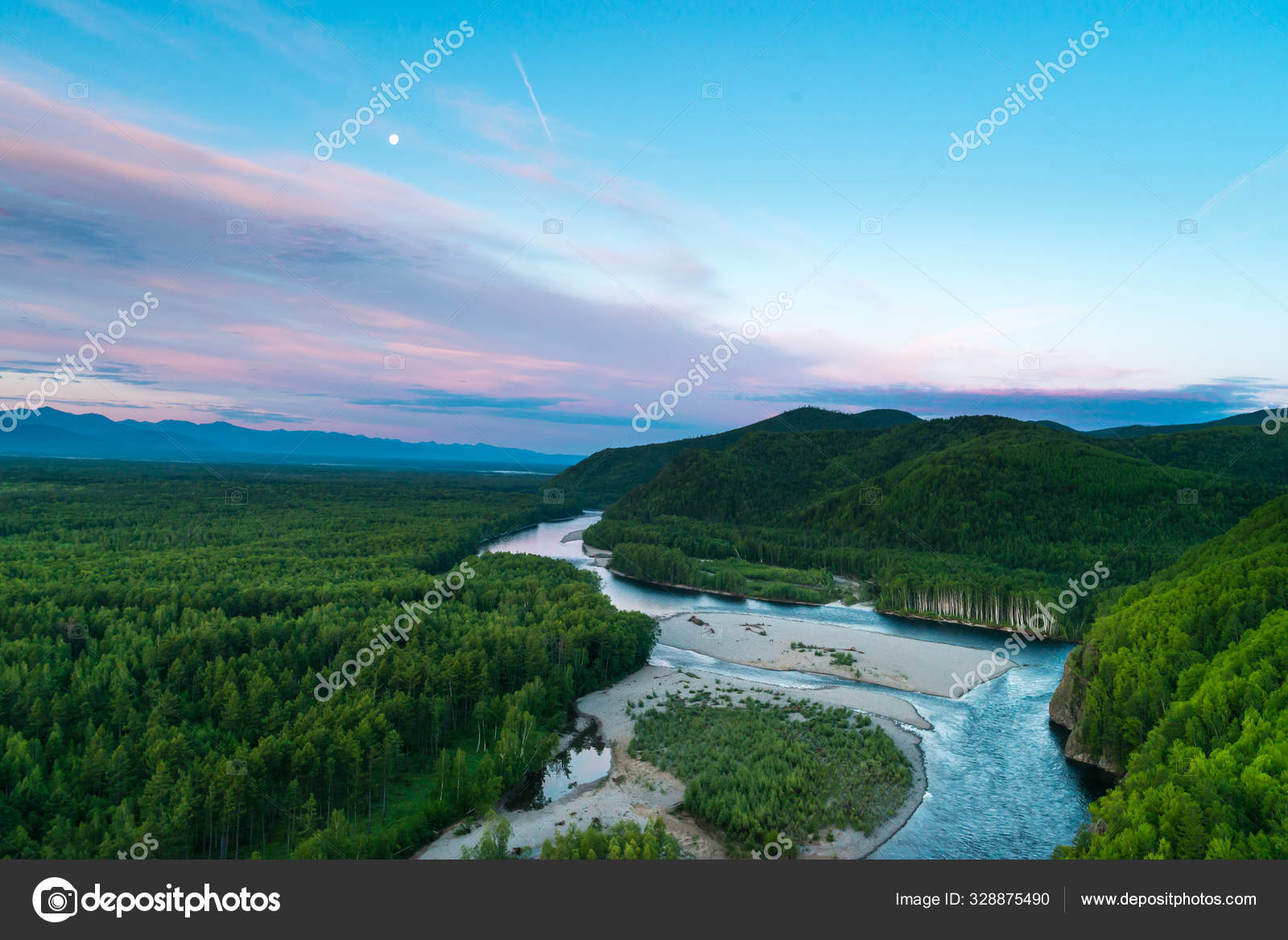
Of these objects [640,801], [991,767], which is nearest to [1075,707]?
[991,767]

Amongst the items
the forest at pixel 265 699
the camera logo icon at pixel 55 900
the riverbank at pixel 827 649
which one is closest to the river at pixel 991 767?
the riverbank at pixel 827 649

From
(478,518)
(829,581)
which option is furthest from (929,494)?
(478,518)

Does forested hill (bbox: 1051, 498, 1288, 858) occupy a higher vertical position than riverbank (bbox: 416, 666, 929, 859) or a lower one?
higher

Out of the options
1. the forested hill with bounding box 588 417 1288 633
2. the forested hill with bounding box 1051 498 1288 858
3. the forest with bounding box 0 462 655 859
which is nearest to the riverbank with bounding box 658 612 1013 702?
the forest with bounding box 0 462 655 859

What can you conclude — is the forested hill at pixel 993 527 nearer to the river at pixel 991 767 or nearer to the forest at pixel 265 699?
the river at pixel 991 767

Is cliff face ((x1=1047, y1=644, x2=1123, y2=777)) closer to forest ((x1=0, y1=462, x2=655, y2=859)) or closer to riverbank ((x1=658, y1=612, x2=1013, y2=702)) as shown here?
riverbank ((x1=658, y1=612, x2=1013, y2=702))

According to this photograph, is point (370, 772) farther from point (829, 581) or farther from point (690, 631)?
point (829, 581)
